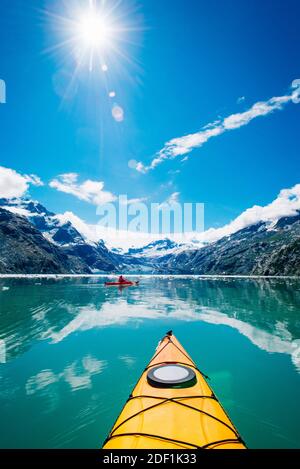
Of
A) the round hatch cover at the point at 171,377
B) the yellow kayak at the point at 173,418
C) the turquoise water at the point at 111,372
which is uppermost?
the round hatch cover at the point at 171,377

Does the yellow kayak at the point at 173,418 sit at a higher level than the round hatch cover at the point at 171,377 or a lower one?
lower

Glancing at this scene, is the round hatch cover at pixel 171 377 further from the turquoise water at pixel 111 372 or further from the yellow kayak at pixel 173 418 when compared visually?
the turquoise water at pixel 111 372

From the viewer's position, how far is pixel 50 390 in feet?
45.9

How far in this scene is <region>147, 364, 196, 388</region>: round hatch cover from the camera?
963cm

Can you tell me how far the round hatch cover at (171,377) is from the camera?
963 cm

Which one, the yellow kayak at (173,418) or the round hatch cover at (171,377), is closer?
the yellow kayak at (173,418)

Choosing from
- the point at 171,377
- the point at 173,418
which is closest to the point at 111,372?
the point at 171,377

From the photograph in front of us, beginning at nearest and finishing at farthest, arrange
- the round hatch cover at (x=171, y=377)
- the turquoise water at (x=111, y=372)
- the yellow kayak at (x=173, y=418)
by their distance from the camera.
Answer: the yellow kayak at (x=173, y=418)
the round hatch cover at (x=171, y=377)
the turquoise water at (x=111, y=372)

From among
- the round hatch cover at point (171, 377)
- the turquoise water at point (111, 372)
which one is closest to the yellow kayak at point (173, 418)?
the round hatch cover at point (171, 377)

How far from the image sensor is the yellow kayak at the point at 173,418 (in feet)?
22.2

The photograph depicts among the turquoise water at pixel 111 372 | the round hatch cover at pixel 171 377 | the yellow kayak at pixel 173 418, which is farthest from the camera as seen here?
Result: the turquoise water at pixel 111 372

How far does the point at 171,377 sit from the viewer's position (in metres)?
10.2
